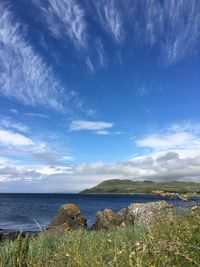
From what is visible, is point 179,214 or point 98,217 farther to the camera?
point 98,217

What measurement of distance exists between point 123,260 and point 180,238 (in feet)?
4.92

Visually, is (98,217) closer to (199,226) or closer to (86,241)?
(86,241)

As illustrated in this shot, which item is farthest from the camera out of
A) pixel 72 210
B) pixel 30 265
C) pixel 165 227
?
pixel 72 210

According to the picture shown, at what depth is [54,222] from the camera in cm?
3691

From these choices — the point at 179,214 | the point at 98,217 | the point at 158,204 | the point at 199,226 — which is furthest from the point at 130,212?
the point at 199,226

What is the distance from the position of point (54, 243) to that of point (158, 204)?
50.8 feet

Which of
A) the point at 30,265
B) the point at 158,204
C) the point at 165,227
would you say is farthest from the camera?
the point at 158,204

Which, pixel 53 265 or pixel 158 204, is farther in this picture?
pixel 158 204

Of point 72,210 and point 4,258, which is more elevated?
point 72,210

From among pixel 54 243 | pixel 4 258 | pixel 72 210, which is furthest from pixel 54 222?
pixel 4 258

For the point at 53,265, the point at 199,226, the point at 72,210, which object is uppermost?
the point at 72,210

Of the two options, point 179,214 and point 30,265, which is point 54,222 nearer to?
point 179,214

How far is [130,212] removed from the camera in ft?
84.7

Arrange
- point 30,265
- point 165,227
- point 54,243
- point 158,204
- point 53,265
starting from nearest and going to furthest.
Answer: point 30,265 → point 53,265 → point 165,227 → point 54,243 → point 158,204
